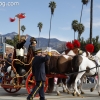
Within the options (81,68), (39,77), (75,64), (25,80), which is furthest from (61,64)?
(39,77)

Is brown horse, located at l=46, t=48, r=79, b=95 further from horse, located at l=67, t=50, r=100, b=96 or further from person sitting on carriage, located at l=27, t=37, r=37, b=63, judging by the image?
person sitting on carriage, located at l=27, t=37, r=37, b=63

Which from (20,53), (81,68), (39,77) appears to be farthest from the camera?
(20,53)

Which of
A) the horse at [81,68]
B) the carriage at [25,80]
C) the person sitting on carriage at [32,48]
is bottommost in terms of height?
the carriage at [25,80]

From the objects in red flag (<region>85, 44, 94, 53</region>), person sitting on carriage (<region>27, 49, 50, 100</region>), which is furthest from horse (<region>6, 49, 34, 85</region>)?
red flag (<region>85, 44, 94, 53</region>)

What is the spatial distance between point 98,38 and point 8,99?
5015cm

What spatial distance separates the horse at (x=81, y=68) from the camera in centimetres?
1155

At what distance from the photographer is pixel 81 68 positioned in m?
11.6

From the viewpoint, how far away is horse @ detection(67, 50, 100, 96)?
11547mm

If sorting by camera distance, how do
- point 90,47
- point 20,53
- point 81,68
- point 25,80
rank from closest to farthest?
point 81,68 < point 20,53 < point 25,80 < point 90,47

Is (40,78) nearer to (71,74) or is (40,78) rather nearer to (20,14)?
(71,74)

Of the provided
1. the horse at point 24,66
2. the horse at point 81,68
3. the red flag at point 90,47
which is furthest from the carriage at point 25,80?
the red flag at point 90,47

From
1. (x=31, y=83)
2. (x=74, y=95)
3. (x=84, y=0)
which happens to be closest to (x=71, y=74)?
(x=74, y=95)

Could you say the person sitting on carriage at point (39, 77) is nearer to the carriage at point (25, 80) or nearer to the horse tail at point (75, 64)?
the carriage at point (25, 80)

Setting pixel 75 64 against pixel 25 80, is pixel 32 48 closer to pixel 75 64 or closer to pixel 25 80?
pixel 25 80
